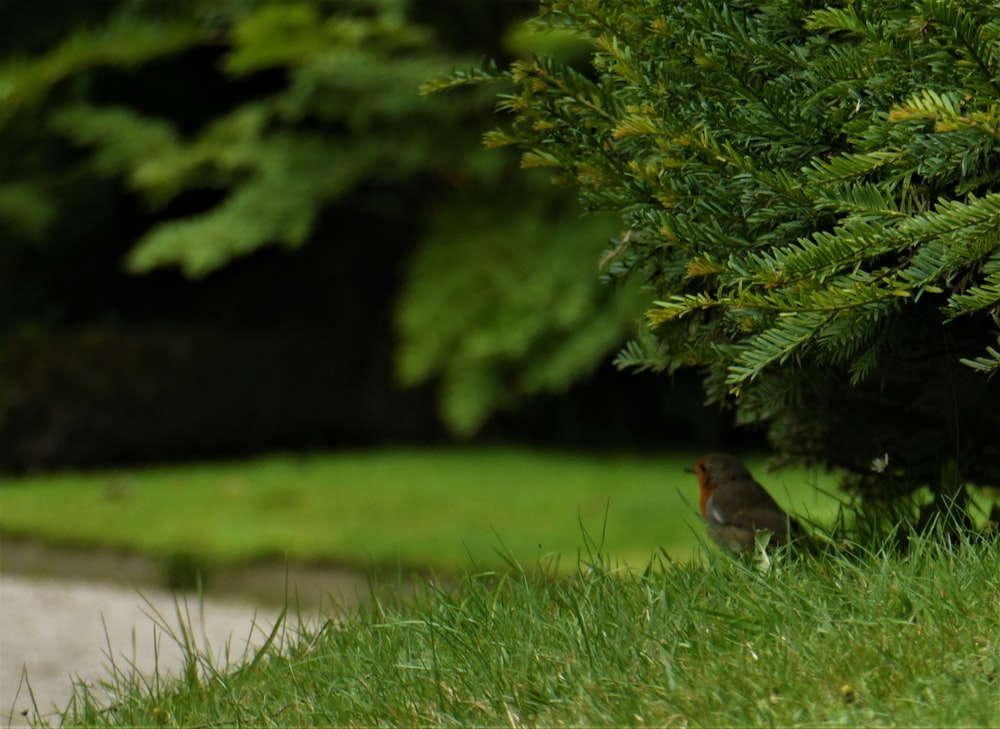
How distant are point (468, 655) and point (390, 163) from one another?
6.42m

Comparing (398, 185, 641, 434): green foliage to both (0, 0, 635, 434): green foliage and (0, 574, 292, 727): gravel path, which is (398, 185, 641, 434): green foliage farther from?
(0, 574, 292, 727): gravel path

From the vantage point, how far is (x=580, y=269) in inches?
311

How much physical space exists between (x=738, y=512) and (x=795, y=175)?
3.13 feet

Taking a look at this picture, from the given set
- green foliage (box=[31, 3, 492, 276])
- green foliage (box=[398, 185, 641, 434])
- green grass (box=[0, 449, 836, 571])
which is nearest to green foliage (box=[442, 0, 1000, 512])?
green grass (box=[0, 449, 836, 571])

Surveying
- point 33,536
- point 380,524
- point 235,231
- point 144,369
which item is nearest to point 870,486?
point 380,524

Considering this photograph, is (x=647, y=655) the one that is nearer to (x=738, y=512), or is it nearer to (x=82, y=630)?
(x=738, y=512)

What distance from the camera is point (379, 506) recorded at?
755 cm

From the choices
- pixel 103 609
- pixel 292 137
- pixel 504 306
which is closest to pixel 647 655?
pixel 103 609

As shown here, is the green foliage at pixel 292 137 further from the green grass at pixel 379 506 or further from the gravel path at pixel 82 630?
the gravel path at pixel 82 630

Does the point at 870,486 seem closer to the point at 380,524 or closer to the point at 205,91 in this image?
the point at 380,524

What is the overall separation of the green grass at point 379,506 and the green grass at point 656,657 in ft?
8.80

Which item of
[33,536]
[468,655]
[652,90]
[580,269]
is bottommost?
[33,536]

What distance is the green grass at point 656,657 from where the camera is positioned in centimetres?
238

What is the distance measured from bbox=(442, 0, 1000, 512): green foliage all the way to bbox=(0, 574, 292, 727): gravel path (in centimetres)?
226
